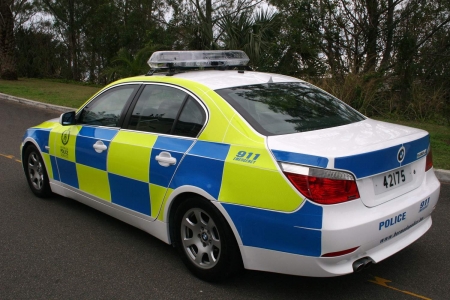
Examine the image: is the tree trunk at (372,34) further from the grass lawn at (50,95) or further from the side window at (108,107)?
the side window at (108,107)

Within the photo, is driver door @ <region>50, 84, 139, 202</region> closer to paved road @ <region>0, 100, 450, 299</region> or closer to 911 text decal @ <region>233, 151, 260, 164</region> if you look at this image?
paved road @ <region>0, 100, 450, 299</region>

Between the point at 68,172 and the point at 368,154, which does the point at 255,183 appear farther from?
the point at 68,172

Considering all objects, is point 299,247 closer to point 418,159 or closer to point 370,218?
point 370,218

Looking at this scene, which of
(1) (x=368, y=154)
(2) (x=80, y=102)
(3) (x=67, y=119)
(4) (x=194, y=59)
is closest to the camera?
(1) (x=368, y=154)

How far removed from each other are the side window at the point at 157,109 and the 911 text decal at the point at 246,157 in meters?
0.85

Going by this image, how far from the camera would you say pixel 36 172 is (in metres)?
5.87

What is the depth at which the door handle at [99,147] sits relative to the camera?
14.9ft

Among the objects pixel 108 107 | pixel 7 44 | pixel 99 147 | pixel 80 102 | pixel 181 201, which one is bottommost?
pixel 80 102

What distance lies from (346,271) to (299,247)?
34 cm

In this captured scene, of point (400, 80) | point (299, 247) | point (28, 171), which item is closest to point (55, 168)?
point (28, 171)

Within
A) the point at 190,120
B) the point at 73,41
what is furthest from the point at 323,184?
the point at 73,41

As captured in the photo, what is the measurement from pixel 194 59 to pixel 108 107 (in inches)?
37.2

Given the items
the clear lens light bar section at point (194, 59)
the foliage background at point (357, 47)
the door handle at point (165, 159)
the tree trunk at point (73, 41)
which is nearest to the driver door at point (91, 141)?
the clear lens light bar section at point (194, 59)

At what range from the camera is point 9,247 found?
4508mm
